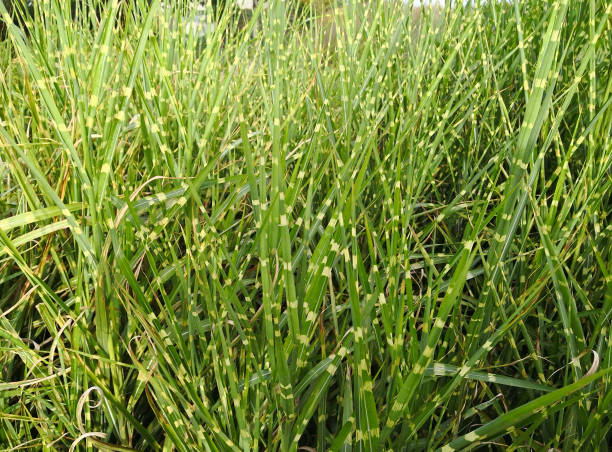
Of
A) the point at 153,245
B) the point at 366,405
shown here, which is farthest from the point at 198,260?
the point at 366,405

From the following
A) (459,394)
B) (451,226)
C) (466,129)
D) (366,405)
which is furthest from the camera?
(466,129)

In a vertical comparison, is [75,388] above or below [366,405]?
below

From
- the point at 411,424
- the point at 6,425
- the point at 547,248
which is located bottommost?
the point at 6,425

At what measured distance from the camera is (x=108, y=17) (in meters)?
0.57

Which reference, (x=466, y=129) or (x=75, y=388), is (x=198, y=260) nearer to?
(x=75, y=388)

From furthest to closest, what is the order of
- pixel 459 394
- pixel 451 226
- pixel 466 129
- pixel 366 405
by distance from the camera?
1. pixel 466 129
2. pixel 451 226
3. pixel 459 394
4. pixel 366 405

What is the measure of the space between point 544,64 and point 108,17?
441 mm

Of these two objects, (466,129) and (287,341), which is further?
(466,129)

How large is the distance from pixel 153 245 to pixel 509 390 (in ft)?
1.46

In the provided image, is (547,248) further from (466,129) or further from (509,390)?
(466,129)

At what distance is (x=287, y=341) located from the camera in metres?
0.46

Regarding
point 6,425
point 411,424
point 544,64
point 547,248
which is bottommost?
point 6,425

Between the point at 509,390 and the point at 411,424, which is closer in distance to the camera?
the point at 411,424

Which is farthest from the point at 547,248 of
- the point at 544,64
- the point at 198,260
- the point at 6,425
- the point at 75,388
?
the point at 6,425
